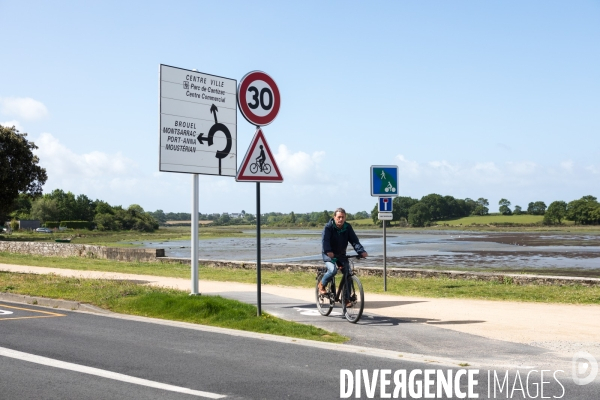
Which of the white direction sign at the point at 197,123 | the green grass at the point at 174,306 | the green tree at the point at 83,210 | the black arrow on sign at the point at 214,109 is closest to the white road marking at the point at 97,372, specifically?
the green grass at the point at 174,306

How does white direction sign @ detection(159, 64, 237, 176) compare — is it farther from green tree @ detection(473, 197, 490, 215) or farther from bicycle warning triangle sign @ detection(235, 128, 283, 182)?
green tree @ detection(473, 197, 490, 215)

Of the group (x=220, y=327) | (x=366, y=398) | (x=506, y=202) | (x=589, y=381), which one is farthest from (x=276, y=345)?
(x=506, y=202)

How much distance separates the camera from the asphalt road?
5.73 meters

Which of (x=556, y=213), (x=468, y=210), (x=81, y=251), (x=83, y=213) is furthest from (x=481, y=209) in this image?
(x=81, y=251)

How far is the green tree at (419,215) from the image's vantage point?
148 m

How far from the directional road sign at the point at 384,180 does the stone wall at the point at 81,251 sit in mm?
15568

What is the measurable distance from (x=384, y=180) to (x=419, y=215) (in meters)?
137

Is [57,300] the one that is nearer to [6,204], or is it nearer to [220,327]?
[220,327]

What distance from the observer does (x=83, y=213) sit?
141 m

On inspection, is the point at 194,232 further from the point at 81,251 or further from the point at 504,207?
the point at 504,207

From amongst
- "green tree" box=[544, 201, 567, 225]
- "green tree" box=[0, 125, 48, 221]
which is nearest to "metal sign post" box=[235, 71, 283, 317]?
"green tree" box=[0, 125, 48, 221]

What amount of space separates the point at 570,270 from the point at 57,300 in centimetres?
1988

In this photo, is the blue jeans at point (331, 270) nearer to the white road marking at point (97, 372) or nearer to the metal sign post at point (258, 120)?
the metal sign post at point (258, 120)

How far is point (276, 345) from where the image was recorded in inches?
317
